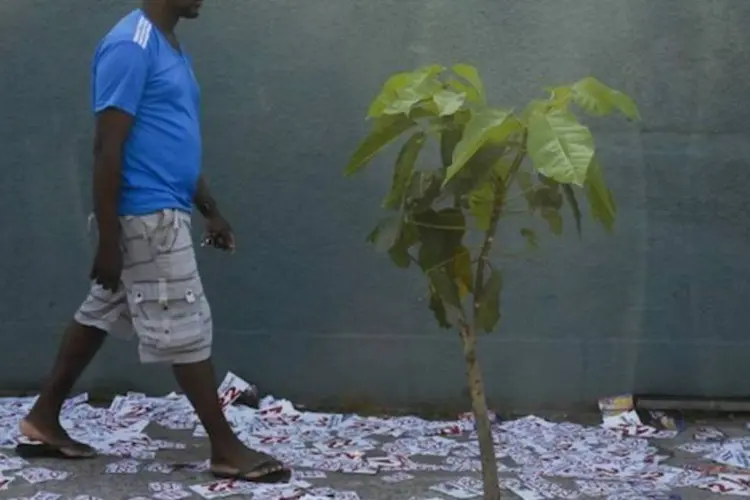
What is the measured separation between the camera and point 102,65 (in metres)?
4.28

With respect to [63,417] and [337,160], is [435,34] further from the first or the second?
[63,417]

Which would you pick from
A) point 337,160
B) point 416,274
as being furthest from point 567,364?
point 337,160

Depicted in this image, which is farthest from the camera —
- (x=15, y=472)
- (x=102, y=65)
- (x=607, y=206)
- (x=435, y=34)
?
(x=435, y=34)

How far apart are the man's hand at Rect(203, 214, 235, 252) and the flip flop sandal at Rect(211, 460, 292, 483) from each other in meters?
0.88

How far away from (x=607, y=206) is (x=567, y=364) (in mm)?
2198

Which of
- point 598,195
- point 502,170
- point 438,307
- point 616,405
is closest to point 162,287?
point 438,307

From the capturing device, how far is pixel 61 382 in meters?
4.72

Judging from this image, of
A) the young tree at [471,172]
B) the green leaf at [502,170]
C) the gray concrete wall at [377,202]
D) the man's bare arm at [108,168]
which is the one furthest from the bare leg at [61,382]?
the green leaf at [502,170]

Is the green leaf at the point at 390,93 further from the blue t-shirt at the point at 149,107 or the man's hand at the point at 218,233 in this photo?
the man's hand at the point at 218,233

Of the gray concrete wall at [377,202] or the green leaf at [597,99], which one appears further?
the gray concrete wall at [377,202]

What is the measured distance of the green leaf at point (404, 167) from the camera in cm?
349

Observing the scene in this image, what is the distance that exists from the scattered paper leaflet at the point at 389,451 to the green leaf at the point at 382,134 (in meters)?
1.42

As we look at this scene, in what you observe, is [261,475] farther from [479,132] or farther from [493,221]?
[479,132]

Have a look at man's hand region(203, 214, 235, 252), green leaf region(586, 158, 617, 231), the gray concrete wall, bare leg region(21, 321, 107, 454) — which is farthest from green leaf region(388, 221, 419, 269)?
the gray concrete wall
